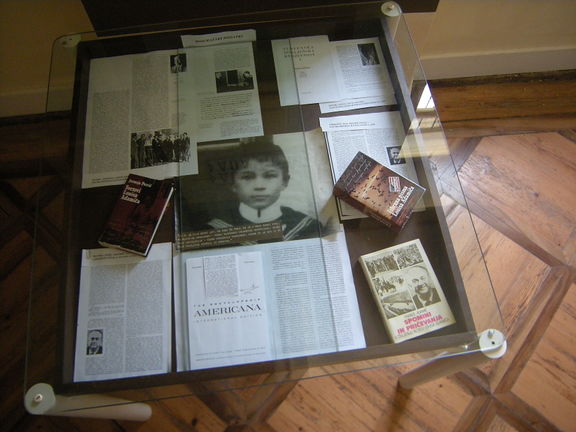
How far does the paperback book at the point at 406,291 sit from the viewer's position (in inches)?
32.5

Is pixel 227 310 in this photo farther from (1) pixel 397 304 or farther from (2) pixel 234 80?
(2) pixel 234 80

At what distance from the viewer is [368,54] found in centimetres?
109

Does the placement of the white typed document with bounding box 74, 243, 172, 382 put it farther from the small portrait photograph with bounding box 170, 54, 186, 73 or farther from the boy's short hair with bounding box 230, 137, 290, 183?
the small portrait photograph with bounding box 170, 54, 186, 73

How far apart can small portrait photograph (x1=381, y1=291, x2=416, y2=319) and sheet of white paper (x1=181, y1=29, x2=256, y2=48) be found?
71 cm

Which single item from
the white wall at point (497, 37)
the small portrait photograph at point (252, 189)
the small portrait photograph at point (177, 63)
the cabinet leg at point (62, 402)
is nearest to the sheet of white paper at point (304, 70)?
the small portrait photograph at point (252, 189)

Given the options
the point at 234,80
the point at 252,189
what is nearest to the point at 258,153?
the point at 252,189

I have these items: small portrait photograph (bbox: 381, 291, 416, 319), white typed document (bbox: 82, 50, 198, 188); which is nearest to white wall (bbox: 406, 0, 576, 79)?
white typed document (bbox: 82, 50, 198, 188)

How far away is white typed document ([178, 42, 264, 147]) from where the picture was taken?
1.01 meters

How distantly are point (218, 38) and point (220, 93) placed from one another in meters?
0.16

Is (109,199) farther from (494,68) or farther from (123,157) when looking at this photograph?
(494,68)

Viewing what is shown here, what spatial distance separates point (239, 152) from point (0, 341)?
0.89 metres

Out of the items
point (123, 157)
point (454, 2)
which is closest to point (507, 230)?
point (454, 2)

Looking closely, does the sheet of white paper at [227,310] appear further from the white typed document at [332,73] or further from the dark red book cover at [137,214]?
the white typed document at [332,73]

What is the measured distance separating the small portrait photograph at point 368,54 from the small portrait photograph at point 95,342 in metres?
0.84
